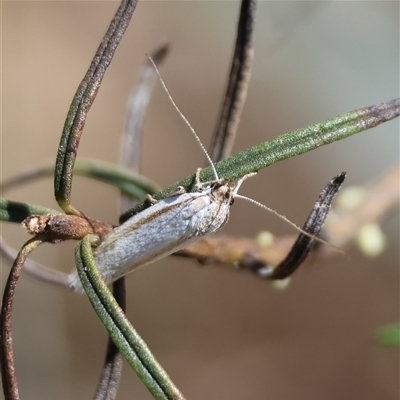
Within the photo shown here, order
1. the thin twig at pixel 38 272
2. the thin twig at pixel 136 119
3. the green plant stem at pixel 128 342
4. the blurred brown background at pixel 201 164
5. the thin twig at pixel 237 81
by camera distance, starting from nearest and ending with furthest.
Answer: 1. the green plant stem at pixel 128 342
2. the thin twig at pixel 237 81
3. the thin twig at pixel 38 272
4. the thin twig at pixel 136 119
5. the blurred brown background at pixel 201 164

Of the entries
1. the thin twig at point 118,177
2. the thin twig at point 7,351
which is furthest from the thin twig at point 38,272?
the thin twig at point 7,351

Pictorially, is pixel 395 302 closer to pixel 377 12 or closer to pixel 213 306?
pixel 213 306

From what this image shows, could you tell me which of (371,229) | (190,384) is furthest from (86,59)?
(371,229)

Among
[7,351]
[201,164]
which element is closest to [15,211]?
[7,351]

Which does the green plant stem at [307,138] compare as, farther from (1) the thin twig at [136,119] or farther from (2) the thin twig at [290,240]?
(1) the thin twig at [136,119]

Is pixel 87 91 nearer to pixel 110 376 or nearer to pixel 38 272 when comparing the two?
pixel 110 376

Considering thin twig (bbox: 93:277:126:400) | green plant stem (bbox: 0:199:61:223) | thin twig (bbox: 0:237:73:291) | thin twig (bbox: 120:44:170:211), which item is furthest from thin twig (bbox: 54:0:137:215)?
thin twig (bbox: 120:44:170:211)
